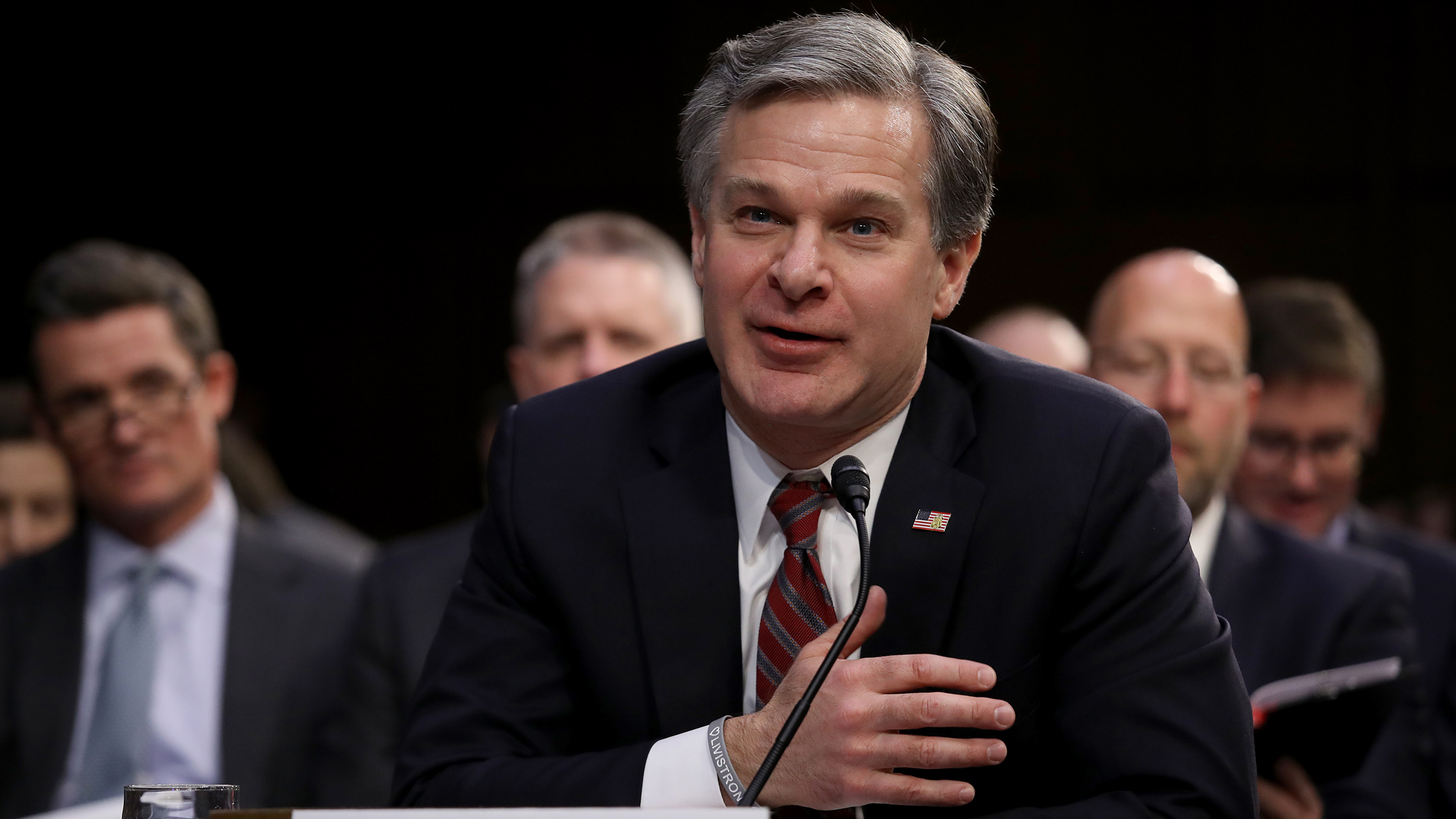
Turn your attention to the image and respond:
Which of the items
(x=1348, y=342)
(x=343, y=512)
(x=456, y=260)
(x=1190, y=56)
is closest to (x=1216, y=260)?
(x=1190, y=56)

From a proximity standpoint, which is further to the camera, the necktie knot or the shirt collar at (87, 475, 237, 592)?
the shirt collar at (87, 475, 237, 592)

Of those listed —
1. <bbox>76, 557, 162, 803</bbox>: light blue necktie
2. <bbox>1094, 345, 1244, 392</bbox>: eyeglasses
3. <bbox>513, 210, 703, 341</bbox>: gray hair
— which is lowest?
<bbox>76, 557, 162, 803</bbox>: light blue necktie

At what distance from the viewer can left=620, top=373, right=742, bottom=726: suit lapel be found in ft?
5.52

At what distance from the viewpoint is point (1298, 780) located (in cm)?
225

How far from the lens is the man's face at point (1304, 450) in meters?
3.49

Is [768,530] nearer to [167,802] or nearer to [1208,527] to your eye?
[167,802]

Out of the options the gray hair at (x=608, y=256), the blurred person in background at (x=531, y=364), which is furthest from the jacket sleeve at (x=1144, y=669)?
the gray hair at (x=608, y=256)

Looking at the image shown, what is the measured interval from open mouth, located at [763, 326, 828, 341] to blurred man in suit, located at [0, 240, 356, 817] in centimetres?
182

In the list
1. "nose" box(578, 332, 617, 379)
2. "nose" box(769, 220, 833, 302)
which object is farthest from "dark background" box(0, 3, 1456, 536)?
"nose" box(769, 220, 833, 302)

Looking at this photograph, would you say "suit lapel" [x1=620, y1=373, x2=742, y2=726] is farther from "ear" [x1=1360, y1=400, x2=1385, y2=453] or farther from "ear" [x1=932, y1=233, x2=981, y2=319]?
"ear" [x1=1360, y1=400, x2=1385, y2=453]

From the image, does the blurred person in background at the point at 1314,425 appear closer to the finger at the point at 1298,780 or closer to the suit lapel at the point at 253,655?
the finger at the point at 1298,780

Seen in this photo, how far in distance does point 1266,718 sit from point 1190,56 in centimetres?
421

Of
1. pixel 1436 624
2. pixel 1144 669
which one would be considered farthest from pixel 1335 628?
pixel 1144 669

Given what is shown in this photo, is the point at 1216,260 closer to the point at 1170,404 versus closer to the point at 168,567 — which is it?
the point at 1170,404
